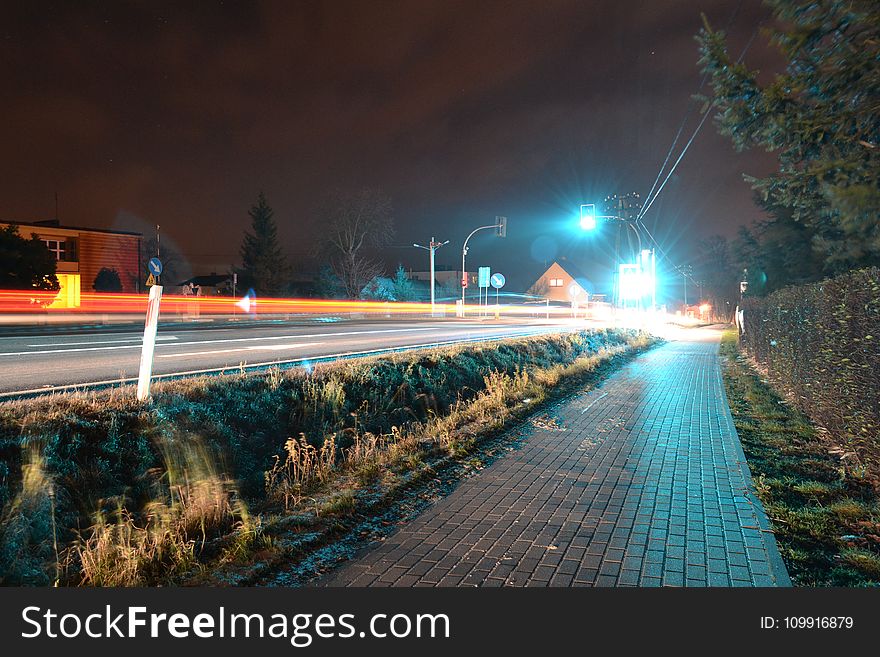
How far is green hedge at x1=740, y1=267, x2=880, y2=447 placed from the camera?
17.8 feet

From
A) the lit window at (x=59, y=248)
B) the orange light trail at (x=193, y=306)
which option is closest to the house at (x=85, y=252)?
the lit window at (x=59, y=248)

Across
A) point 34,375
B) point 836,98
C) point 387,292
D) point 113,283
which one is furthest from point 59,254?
point 836,98

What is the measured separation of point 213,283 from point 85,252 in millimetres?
42779

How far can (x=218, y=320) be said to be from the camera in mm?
31656

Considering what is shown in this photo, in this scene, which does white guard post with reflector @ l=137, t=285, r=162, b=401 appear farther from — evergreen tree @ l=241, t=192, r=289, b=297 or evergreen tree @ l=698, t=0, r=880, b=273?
evergreen tree @ l=241, t=192, r=289, b=297

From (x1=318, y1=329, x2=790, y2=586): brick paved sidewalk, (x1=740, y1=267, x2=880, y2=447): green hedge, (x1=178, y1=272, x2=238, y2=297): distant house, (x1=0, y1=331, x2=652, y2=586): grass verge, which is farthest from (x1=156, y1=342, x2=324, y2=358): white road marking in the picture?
(x1=178, y1=272, x2=238, y2=297): distant house

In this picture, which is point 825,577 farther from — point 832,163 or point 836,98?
point 836,98

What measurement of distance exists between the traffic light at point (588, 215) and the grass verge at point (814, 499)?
56.8 feet

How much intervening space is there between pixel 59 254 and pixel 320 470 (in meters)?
46.0

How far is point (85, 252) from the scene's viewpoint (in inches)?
1746

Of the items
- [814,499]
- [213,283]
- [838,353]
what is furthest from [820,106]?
[213,283]

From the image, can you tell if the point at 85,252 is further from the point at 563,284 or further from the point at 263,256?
the point at 563,284

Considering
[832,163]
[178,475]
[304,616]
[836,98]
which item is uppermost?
[836,98]

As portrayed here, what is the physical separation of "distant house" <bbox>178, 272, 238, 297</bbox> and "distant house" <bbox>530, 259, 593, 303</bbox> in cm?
4413
